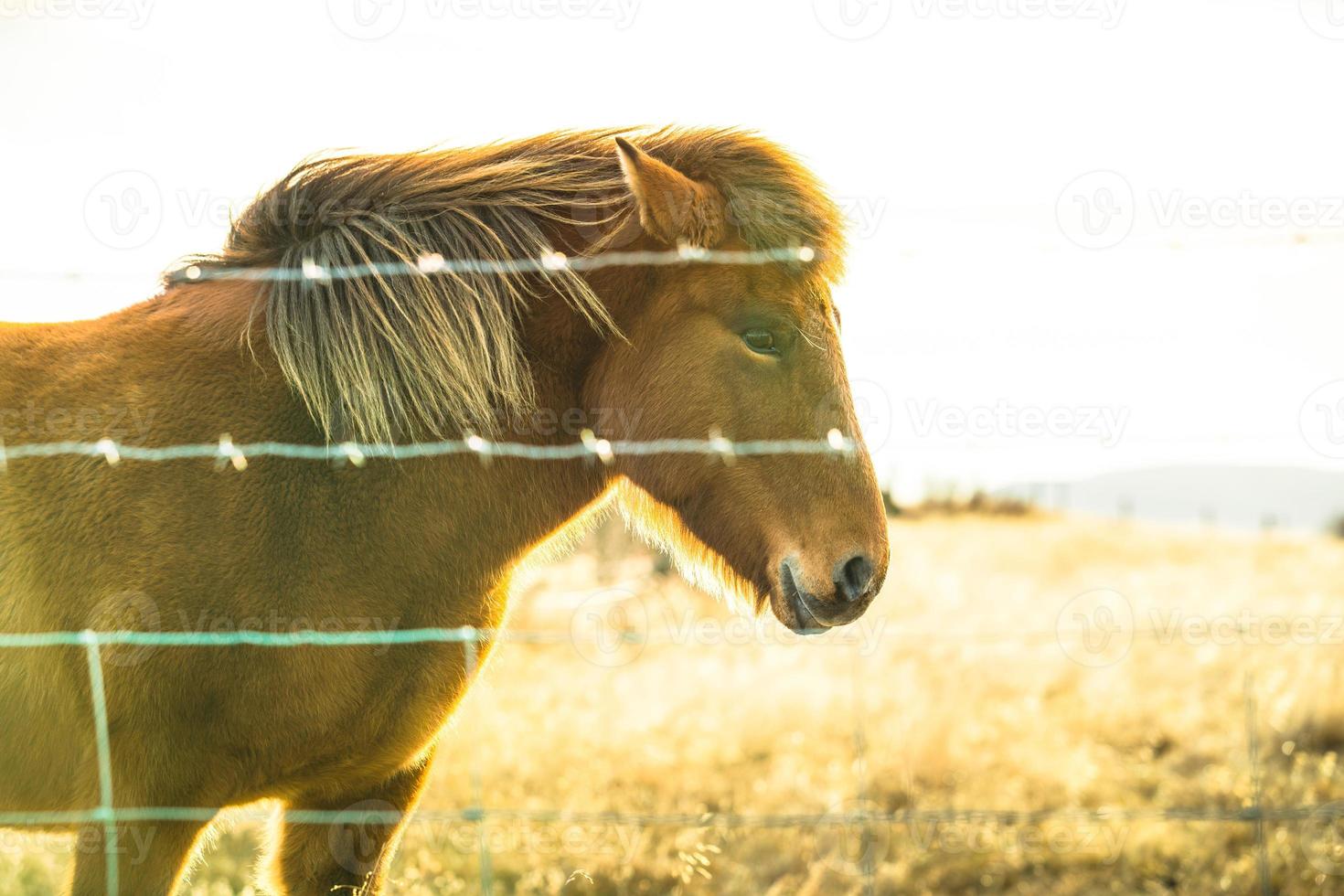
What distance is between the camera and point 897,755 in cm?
621

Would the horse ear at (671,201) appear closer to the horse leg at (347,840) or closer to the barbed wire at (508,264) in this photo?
the barbed wire at (508,264)

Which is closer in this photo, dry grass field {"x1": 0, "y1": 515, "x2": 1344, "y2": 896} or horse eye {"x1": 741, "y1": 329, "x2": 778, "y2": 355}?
horse eye {"x1": 741, "y1": 329, "x2": 778, "y2": 355}

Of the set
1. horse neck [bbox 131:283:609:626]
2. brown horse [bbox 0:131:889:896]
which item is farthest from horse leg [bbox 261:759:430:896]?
horse neck [bbox 131:283:609:626]

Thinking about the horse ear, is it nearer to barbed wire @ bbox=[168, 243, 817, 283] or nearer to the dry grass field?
barbed wire @ bbox=[168, 243, 817, 283]

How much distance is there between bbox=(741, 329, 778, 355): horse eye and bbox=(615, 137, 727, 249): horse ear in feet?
0.81

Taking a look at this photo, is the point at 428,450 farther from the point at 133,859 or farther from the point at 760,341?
the point at 133,859

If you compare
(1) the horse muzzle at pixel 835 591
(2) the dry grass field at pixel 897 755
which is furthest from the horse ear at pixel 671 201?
(2) the dry grass field at pixel 897 755

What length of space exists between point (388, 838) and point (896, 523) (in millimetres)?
13857

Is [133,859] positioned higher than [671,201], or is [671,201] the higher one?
[671,201]

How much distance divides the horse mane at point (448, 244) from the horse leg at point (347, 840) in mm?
1016

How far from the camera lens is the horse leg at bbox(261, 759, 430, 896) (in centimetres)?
307

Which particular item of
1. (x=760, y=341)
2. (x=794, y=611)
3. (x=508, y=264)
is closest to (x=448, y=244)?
(x=508, y=264)

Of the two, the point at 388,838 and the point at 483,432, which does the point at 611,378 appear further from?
the point at 388,838

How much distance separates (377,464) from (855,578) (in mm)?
1199
